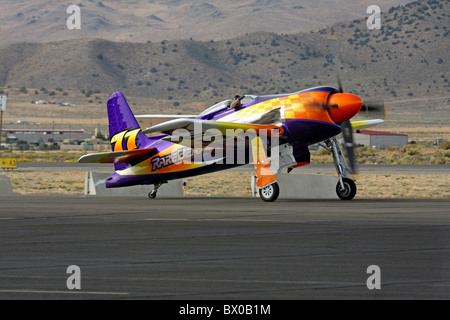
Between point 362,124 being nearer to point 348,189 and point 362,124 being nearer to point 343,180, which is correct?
point 343,180

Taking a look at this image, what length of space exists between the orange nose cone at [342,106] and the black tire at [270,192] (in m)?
3.04

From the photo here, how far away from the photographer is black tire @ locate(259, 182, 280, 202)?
2720cm

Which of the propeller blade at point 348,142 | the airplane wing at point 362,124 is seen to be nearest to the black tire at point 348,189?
the propeller blade at point 348,142

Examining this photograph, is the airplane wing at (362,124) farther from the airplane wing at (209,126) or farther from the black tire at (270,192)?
the black tire at (270,192)

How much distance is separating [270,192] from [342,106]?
3787 millimetres

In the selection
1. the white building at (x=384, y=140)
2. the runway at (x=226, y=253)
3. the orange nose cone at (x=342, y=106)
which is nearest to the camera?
the runway at (x=226, y=253)

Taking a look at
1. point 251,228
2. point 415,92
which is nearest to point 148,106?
point 415,92

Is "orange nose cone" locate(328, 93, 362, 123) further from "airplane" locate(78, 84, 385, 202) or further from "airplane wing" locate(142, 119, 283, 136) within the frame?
"airplane wing" locate(142, 119, 283, 136)

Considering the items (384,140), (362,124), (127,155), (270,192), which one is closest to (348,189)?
(270,192)

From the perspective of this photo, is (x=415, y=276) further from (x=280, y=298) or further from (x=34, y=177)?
(x=34, y=177)

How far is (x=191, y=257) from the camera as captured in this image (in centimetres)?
1235

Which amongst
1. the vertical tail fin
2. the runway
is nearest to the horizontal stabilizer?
the vertical tail fin

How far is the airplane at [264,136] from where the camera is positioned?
2702 cm

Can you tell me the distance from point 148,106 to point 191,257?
179837mm
